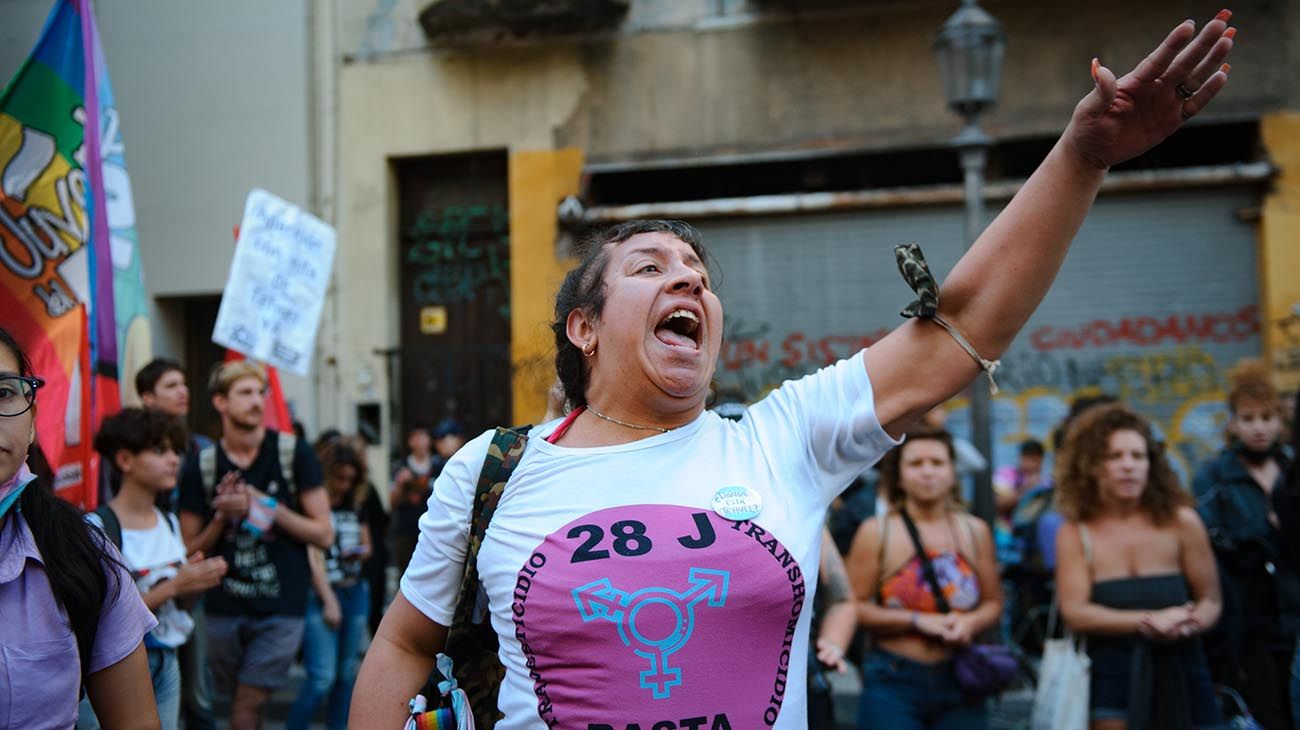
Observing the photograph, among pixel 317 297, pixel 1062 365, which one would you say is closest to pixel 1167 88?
pixel 317 297

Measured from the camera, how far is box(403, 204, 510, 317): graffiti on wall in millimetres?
13672

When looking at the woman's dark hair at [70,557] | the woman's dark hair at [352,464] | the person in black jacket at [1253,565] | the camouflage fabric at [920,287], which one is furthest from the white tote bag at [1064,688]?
the woman's dark hair at [352,464]

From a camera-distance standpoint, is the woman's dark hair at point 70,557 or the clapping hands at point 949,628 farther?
the clapping hands at point 949,628

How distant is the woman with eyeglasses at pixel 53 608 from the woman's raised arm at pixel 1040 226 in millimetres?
1628

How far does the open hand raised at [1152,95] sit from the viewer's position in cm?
203

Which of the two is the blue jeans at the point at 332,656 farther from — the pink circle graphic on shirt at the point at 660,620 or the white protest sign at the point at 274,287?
the pink circle graphic on shirt at the point at 660,620

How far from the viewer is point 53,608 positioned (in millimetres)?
2473

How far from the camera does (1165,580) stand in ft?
16.2

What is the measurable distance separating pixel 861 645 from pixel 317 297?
150 inches

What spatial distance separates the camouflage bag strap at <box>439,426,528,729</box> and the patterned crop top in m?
2.79

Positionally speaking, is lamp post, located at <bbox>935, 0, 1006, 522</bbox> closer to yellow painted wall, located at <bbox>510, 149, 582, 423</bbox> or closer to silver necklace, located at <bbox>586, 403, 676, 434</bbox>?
silver necklace, located at <bbox>586, 403, 676, 434</bbox>

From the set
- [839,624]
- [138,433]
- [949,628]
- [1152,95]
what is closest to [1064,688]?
[949,628]

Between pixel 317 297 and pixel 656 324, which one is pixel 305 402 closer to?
pixel 317 297

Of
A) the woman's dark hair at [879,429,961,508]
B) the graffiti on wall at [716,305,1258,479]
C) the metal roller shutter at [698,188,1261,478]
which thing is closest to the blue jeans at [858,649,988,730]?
the woman's dark hair at [879,429,961,508]
